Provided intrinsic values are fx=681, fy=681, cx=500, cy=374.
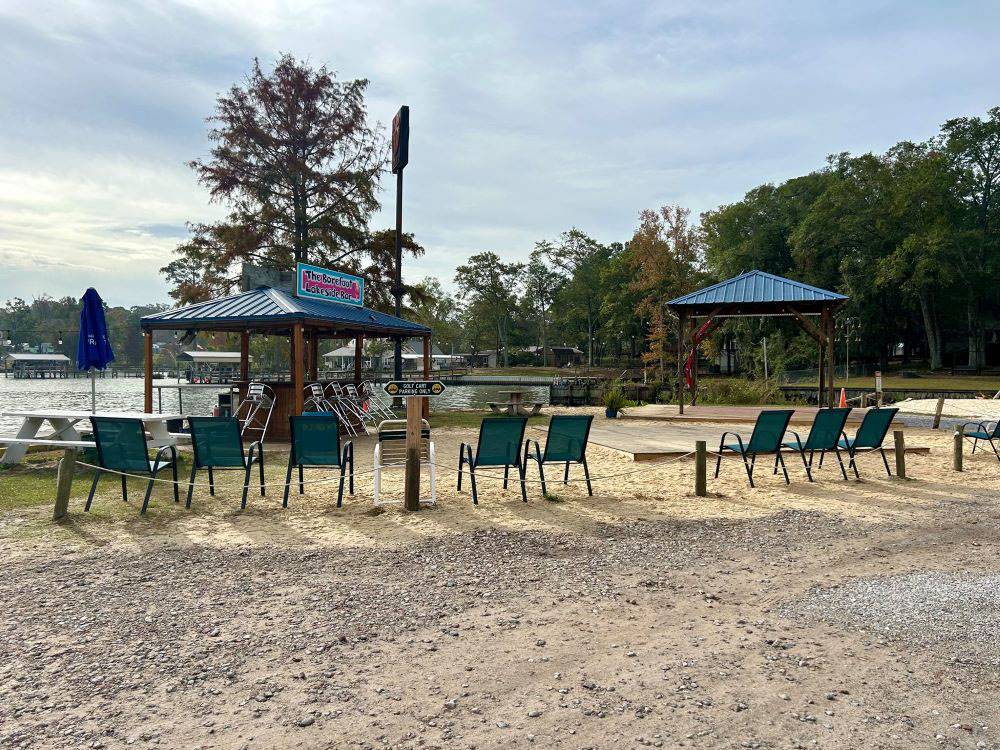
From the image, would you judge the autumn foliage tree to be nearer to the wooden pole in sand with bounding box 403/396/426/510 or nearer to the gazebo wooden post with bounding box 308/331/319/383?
the gazebo wooden post with bounding box 308/331/319/383

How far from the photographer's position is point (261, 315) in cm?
1172

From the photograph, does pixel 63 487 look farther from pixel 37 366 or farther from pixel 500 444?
pixel 37 366

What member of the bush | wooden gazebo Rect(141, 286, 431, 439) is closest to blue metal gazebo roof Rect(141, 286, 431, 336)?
wooden gazebo Rect(141, 286, 431, 439)

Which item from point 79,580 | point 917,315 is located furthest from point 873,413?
point 917,315

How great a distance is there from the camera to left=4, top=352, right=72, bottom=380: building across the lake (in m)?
67.8

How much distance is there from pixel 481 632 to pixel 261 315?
30.9 ft

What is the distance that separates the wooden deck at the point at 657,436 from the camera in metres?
9.67

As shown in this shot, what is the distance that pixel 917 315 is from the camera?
4484 cm

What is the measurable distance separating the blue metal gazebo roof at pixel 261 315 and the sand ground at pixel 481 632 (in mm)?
5772

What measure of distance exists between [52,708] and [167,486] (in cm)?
526

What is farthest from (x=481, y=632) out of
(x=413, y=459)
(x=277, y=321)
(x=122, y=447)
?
(x=277, y=321)

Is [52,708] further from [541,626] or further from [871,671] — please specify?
[871,671]

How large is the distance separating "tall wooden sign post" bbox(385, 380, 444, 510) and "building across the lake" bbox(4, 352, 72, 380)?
73839 millimetres

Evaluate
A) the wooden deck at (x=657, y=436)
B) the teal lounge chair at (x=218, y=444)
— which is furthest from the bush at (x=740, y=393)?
the teal lounge chair at (x=218, y=444)
